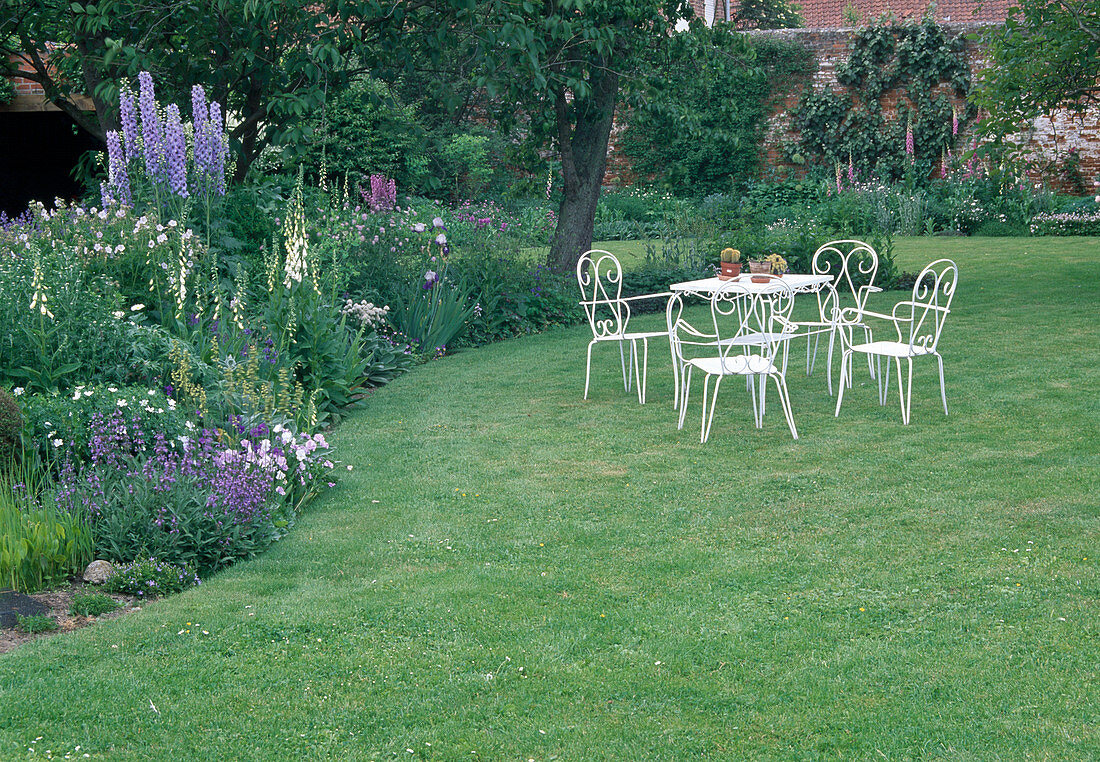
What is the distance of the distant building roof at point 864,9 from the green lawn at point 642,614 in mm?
21666

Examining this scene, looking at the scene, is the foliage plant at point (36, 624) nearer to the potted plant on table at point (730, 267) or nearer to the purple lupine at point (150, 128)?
the purple lupine at point (150, 128)

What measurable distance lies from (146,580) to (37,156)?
11.4 m

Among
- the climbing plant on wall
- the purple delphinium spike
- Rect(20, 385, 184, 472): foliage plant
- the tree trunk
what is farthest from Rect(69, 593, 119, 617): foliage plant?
the climbing plant on wall

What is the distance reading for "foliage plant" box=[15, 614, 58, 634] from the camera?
11.4ft

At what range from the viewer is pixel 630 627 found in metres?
3.39

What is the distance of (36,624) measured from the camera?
3.49 metres

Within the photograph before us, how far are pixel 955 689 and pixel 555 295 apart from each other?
793 cm

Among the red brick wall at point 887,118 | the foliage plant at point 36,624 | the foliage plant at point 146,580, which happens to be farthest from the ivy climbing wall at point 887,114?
the foliage plant at point 36,624

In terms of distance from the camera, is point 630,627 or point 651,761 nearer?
point 651,761

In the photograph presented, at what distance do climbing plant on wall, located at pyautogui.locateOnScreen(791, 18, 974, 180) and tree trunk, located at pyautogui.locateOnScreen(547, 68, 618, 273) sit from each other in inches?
361

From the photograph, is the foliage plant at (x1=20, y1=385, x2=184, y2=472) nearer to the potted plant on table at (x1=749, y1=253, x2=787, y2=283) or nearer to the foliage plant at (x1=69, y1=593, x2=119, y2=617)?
the foliage plant at (x1=69, y1=593, x2=119, y2=617)

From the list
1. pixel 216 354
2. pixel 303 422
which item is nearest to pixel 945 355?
pixel 303 422

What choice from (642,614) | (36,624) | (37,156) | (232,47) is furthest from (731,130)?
(36,624)

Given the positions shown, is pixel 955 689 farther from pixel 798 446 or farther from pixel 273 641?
pixel 798 446
